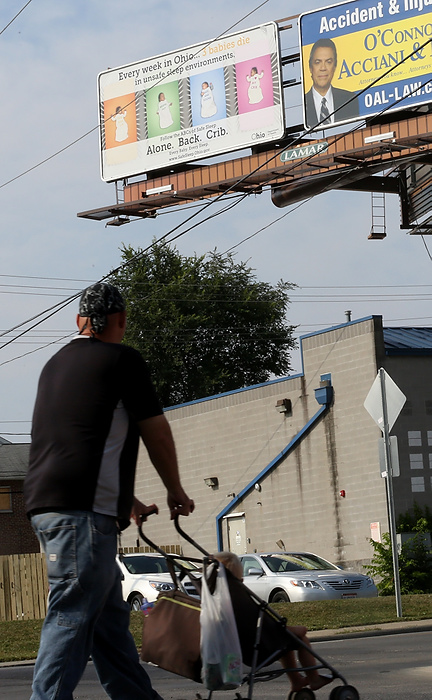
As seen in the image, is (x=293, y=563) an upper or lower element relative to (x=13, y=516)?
lower

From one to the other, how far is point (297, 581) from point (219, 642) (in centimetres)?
1610

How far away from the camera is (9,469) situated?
181 ft

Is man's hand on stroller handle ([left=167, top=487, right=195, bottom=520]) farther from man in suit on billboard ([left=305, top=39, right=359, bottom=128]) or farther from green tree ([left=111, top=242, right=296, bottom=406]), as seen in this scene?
green tree ([left=111, top=242, right=296, bottom=406])

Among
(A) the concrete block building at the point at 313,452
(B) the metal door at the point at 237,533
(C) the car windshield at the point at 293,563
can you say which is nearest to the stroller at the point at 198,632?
(C) the car windshield at the point at 293,563

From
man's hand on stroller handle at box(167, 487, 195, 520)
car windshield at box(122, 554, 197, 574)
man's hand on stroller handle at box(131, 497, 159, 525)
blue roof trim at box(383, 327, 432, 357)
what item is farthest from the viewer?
blue roof trim at box(383, 327, 432, 357)

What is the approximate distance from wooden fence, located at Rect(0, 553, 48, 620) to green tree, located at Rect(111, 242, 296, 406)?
37139mm

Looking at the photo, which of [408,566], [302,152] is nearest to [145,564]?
[408,566]

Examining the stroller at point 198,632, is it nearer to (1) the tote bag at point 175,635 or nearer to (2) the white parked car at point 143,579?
(1) the tote bag at point 175,635

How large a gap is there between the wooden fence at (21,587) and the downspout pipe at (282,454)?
315 inches

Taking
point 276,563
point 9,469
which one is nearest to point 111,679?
point 276,563

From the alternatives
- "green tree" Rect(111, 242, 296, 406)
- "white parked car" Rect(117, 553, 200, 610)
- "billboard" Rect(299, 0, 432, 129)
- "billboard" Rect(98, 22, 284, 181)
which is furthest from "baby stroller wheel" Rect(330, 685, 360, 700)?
"green tree" Rect(111, 242, 296, 406)

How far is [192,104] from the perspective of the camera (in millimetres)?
34188

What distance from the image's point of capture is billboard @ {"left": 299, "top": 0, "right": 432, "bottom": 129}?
2906 centimetres

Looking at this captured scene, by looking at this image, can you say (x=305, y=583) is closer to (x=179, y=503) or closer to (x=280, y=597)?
(x=280, y=597)
